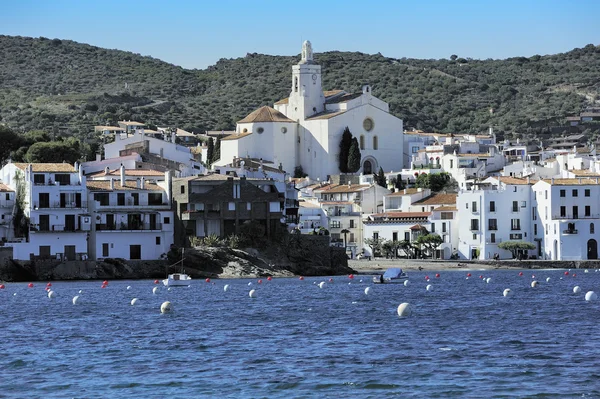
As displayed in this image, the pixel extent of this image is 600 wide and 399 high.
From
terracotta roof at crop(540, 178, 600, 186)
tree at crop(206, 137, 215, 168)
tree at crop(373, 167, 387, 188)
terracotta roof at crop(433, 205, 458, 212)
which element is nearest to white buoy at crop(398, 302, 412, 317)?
terracotta roof at crop(540, 178, 600, 186)

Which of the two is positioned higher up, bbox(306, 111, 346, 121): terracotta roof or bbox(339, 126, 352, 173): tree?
bbox(306, 111, 346, 121): terracotta roof

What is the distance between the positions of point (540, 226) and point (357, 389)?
77674mm

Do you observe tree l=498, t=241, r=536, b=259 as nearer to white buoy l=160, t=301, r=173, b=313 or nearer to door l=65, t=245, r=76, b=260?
door l=65, t=245, r=76, b=260

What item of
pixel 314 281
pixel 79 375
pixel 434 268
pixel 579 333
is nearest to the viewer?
pixel 79 375

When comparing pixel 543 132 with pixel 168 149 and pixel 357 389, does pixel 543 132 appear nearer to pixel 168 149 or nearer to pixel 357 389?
pixel 168 149

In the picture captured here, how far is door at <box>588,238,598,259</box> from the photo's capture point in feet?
349

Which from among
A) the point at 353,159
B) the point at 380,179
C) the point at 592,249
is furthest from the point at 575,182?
the point at 353,159

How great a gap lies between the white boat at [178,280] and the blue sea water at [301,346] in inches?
380

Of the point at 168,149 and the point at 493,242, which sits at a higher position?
the point at 168,149

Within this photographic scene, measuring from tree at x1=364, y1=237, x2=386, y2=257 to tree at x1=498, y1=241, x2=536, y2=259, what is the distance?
1214 centimetres

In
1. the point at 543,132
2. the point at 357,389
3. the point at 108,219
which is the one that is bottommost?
the point at 357,389

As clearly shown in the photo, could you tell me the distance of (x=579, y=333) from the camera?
4403 centimetres

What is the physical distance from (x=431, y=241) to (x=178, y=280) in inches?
1477

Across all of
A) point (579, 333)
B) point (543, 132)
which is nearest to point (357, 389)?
point (579, 333)
